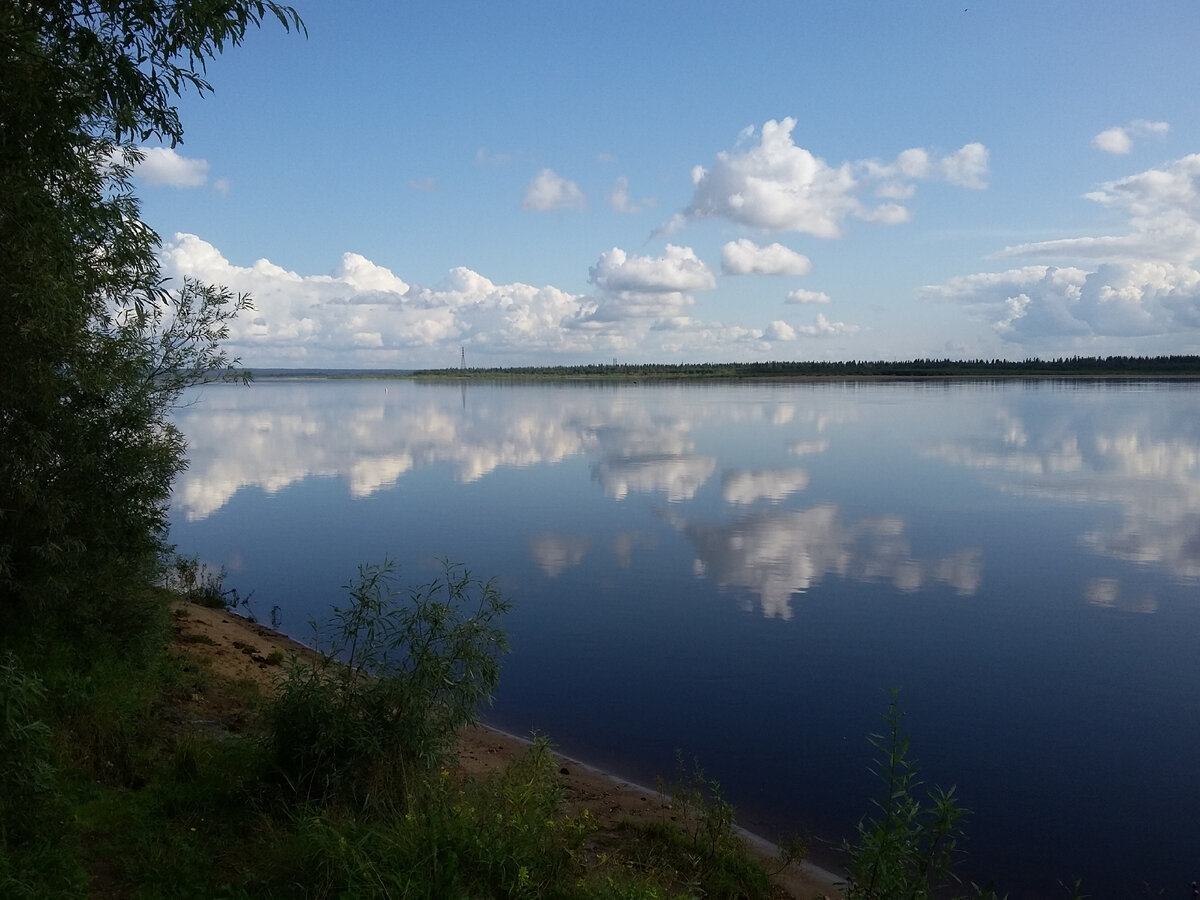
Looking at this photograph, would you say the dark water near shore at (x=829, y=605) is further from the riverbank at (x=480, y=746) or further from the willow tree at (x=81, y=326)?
the willow tree at (x=81, y=326)

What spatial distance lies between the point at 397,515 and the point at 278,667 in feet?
38.6

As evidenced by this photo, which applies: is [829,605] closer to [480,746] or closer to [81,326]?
[480,746]

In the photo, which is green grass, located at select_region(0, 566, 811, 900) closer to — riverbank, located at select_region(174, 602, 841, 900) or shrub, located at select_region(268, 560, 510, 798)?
shrub, located at select_region(268, 560, 510, 798)

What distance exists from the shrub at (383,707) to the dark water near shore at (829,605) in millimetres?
2910

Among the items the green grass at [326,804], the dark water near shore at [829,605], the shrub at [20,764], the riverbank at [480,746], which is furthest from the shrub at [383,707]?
the dark water near shore at [829,605]

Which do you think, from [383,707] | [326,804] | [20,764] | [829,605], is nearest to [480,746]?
[383,707]

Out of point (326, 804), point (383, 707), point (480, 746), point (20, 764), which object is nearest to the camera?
point (20, 764)

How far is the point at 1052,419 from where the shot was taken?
4888 centimetres

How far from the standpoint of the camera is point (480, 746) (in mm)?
8781

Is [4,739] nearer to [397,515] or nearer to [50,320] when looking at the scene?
[50,320]

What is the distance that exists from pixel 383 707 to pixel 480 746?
267cm

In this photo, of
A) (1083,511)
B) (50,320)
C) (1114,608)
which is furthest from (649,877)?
(1083,511)

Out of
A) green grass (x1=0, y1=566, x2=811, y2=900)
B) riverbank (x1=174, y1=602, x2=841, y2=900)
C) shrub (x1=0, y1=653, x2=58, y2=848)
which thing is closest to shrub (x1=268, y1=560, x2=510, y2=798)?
green grass (x1=0, y1=566, x2=811, y2=900)

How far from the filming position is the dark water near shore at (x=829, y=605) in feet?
26.8
